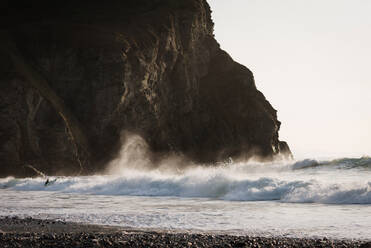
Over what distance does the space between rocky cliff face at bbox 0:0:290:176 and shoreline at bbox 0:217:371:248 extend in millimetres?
36332

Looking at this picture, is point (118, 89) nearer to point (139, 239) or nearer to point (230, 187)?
point (230, 187)

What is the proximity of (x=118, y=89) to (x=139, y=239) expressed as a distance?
4858 centimetres

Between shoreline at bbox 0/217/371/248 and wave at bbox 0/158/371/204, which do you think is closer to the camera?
shoreline at bbox 0/217/371/248

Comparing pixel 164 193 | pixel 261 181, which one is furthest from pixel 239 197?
pixel 164 193

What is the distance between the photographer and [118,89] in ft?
189

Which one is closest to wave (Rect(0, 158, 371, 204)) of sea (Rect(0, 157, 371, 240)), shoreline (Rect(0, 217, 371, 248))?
sea (Rect(0, 157, 371, 240))

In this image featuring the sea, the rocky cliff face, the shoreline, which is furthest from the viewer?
the rocky cliff face

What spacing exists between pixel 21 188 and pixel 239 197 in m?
18.1

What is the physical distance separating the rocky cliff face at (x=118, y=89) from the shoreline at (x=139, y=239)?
3633 centimetres

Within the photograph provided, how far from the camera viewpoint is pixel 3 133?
46.0 m

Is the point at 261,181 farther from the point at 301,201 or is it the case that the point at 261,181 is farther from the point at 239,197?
the point at 301,201

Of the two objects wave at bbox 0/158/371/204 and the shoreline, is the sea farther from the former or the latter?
the shoreline

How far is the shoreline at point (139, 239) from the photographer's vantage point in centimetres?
930

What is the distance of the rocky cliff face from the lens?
49094 millimetres
